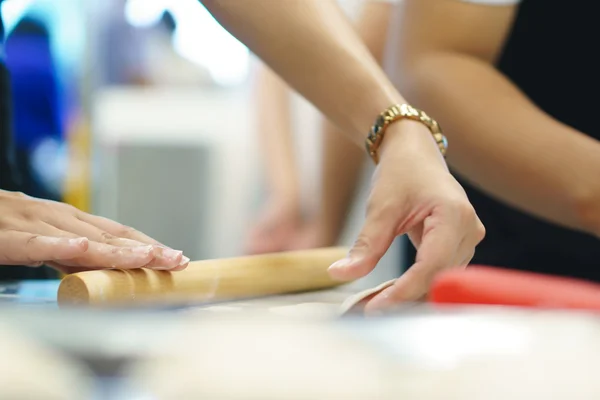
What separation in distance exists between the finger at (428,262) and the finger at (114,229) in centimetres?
15

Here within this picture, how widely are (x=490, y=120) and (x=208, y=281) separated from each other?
29 cm

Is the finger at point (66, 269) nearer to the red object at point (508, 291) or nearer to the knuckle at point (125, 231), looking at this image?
the knuckle at point (125, 231)

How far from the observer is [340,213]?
32.2 inches

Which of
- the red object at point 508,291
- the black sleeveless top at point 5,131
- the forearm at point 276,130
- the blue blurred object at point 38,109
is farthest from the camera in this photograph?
the forearm at point 276,130

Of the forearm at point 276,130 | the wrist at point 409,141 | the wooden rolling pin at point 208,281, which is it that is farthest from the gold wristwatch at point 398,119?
the forearm at point 276,130

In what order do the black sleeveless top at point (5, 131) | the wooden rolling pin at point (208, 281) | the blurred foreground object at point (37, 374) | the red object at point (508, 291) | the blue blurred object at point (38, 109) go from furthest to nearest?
the blue blurred object at point (38, 109) → the black sleeveless top at point (5, 131) → the wooden rolling pin at point (208, 281) → the red object at point (508, 291) → the blurred foreground object at point (37, 374)

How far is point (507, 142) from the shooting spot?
56 cm

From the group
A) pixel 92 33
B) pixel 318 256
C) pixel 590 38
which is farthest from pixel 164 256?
pixel 92 33

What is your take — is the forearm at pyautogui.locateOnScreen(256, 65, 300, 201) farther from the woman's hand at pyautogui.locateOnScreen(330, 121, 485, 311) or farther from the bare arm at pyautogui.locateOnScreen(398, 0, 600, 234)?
the woman's hand at pyautogui.locateOnScreen(330, 121, 485, 311)

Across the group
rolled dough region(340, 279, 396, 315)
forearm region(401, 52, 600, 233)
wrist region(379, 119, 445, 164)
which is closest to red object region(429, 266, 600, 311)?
rolled dough region(340, 279, 396, 315)

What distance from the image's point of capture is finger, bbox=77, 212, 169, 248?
1.34ft

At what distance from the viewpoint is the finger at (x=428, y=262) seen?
34cm

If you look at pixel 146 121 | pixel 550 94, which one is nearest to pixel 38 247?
pixel 550 94

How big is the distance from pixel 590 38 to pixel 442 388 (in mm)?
528
